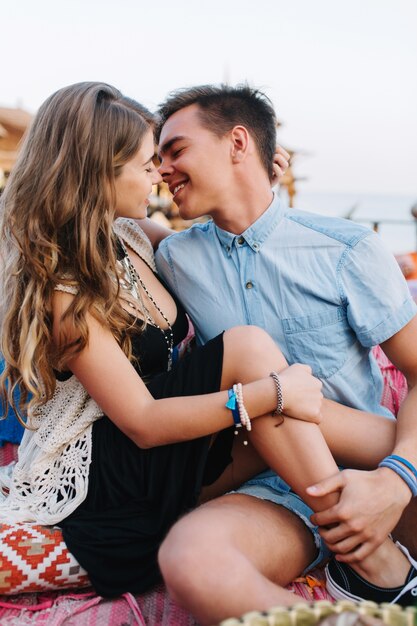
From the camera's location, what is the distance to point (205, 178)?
230cm

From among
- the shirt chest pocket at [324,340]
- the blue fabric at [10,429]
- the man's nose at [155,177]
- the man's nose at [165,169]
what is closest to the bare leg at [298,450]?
the shirt chest pocket at [324,340]

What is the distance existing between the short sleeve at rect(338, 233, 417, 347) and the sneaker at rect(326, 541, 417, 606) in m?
0.68

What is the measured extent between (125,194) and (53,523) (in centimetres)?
107

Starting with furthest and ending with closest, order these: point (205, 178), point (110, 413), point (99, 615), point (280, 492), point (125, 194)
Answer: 1. point (205, 178)
2. point (125, 194)
3. point (280, 492)
4. point (110, 413)
5. point (99, 615)

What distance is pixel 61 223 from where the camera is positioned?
1.91 m

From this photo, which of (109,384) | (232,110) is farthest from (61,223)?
(232,110)

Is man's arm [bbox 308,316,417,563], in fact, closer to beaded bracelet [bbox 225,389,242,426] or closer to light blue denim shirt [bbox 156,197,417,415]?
beaded bracelet [bbox 225,389,242,426]

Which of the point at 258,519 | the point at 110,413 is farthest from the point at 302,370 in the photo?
the point at 110,413

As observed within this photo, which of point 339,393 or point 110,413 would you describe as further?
point 339,393

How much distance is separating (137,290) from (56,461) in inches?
24.9

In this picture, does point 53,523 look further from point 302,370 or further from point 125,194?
point 125,194

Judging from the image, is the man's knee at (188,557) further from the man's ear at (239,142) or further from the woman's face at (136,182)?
the man's ear at (239,142)

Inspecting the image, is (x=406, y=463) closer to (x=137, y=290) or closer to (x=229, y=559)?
(x=229, y=559)

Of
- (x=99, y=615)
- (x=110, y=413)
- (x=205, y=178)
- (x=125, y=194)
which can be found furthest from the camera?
(x=205, y=178)
